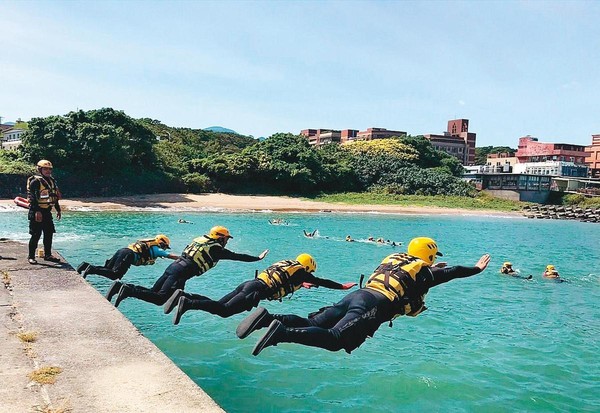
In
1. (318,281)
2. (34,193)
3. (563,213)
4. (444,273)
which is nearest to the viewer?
(444,273)

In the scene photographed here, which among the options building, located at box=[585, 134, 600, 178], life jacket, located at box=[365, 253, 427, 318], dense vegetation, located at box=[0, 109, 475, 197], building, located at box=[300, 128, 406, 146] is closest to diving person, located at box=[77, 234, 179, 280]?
life jacket, located at box=[365, 253, 427, 318]

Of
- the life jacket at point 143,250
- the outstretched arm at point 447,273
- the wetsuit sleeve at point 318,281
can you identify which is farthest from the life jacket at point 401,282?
the life jacket at point 143,250

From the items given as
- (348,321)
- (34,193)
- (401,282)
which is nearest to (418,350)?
(401,282)

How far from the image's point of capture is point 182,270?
395 inches

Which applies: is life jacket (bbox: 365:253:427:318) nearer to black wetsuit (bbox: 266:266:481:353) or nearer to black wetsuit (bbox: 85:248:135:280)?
black wetsuit (bbox: 266:266:481:353)

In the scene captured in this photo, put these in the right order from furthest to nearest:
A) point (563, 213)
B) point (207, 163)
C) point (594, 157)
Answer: point (594, 157)
point (563, 213)
point (207, 163)

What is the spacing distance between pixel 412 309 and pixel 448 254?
2225cm

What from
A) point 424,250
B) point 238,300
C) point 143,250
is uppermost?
point 424,250

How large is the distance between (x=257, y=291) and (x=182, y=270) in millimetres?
1900

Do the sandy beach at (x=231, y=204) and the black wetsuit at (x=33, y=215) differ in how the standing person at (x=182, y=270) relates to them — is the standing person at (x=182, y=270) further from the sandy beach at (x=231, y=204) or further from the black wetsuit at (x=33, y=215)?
the sandy beach at (x=231, y=204)

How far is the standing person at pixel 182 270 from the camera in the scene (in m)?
9.71

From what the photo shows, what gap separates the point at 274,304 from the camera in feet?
48.4

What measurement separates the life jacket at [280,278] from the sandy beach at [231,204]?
129 feet

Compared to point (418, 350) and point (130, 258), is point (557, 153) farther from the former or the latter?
point (130, 258)
